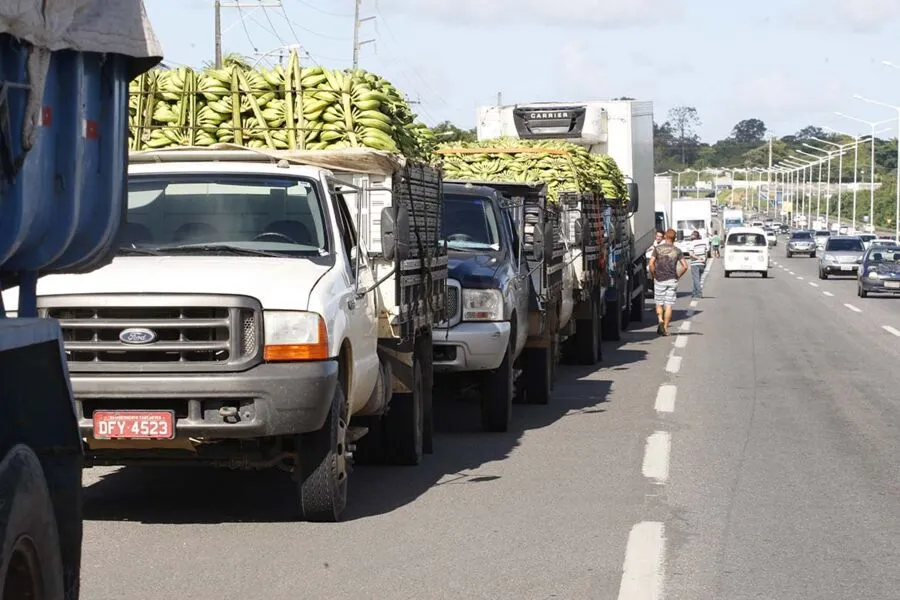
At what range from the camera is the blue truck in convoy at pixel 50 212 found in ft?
13.4

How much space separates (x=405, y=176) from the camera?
402 inches

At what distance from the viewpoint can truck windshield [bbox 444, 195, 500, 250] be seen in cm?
1394

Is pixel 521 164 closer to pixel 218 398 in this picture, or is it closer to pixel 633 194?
pixel 633 194

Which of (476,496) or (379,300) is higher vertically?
(379,300)

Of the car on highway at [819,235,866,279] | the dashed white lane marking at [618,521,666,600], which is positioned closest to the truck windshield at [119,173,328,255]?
the dashed white lane marking at [618,521,666,600]

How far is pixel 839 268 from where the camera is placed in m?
55.7

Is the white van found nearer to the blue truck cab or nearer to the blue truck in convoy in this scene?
the blue truck cab

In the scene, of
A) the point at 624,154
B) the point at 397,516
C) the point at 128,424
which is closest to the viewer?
the point at 128,424

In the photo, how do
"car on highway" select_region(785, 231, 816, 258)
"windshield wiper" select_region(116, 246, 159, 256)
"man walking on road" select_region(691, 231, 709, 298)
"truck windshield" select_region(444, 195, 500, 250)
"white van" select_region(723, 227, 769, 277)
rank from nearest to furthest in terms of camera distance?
"windshield wiper" select_region(116, 246, 159, 256) < "truck windshield" select_region(444, 195, 500, 250) < "man walking on road" select_region(691, 231, 709, 298) < "white van" select_region(723, 227, 769, 277) < "car on highway" select_region(785, 231, 816, 258)

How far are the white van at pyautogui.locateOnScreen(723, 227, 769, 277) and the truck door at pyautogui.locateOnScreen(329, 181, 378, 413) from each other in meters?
49.0

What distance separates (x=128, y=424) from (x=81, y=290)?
725 mm

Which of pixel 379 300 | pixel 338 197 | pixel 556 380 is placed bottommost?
pixel 556 380

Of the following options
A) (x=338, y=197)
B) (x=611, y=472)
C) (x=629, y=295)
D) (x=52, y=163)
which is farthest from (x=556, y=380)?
(x=52, y=163)

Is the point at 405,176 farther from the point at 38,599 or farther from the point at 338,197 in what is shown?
the point at 38,599
